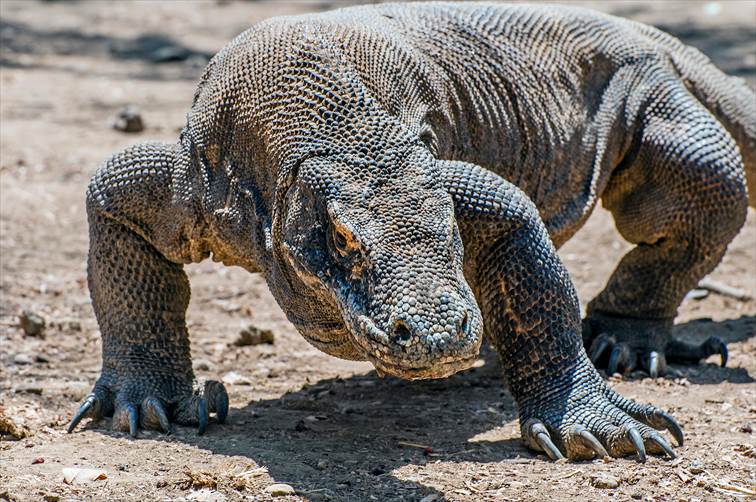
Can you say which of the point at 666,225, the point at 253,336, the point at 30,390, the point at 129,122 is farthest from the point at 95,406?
the point at 129,122

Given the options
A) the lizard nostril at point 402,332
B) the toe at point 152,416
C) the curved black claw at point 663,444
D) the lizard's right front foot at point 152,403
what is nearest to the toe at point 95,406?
the lizard's right front foot at point 152,403

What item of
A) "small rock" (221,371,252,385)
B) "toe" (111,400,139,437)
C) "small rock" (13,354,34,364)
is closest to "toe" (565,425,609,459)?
"toe" (111,400,139,437)

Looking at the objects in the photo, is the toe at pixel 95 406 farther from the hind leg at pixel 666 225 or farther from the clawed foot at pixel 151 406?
the hind leg at pixel 666 225

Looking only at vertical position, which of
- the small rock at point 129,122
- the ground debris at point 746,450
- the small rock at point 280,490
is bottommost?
the small rock at point 280,490

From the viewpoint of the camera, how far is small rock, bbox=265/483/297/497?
153 inches

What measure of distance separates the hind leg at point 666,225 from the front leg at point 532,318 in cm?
129

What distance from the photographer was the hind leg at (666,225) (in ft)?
19.5

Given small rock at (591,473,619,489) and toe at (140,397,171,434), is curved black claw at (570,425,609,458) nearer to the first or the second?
small rock at (591,473,619,489)

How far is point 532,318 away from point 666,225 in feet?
5.66

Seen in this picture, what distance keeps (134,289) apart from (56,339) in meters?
1.42

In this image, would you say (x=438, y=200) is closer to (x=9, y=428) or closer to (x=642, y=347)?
(x=9, y=428)

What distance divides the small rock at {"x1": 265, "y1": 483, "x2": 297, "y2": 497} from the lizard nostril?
798 mm

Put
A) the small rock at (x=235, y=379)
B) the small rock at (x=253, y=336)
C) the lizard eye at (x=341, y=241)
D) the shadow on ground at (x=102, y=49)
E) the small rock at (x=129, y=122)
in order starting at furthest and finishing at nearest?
1. the shadow on ground at (x=102, y=49)
2. the small rock at (x=129, y=122)
3. the small rock at (x=253, y=336)
4. the small rock at (x=235, y=379)
5. the lizard eye at (x=341, y=241)

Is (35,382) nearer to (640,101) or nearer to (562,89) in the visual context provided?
(562,89)
